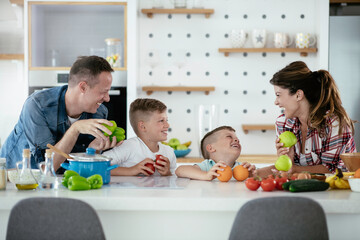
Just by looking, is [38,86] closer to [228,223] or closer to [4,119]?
[4,119]

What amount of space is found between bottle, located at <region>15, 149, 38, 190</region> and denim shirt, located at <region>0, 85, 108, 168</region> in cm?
68

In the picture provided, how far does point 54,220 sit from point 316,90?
181 cm

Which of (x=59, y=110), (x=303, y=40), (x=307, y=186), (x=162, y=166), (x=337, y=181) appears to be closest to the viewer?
(x=307, y=186)

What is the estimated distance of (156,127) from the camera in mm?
2697

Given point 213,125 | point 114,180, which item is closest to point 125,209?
point 114,180

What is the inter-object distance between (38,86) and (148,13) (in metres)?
1.17

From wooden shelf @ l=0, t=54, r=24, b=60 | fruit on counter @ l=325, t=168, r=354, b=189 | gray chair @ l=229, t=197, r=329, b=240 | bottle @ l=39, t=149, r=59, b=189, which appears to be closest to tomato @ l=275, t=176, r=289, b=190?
fruit on counter @ l=325, t=168, r=354, b=189

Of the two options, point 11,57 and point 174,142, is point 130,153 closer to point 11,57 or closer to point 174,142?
point 174,142

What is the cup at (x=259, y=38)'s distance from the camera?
4276mm

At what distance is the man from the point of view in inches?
97.7

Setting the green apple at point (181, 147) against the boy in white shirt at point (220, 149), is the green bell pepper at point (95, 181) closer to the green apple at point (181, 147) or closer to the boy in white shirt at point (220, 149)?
the boy in white shirt at point (220, 149)

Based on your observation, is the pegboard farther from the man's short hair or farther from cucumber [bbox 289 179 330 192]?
cucumber [bbox 289 179 330 192]

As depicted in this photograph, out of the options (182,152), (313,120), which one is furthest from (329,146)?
(182,152)

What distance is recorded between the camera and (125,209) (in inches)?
63.7
